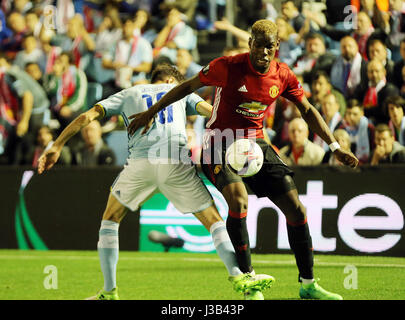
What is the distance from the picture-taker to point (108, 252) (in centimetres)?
635

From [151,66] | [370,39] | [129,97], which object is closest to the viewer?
[129,97]

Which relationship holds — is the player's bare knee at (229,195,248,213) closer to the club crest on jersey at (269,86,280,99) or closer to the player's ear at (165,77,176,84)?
the club crest on jersey at (269,86,280,99)

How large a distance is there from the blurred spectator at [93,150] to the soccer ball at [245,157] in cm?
566

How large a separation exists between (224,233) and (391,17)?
6431mm

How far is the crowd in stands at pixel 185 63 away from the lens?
1060 centimetres

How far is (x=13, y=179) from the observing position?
11.7 meters

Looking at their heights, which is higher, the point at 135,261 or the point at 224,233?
the point at 224,233

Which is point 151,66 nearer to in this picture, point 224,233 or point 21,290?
point 21,290

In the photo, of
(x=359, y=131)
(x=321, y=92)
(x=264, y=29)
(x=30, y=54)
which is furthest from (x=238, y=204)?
(x=30, y=54)

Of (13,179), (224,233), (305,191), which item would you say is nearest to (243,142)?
(224,233)

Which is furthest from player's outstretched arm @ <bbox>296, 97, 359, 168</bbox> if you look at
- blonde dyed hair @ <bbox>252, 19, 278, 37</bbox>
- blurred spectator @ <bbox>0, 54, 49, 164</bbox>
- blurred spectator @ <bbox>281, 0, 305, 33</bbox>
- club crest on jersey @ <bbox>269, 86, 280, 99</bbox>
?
blurred spectator @ <bbox>0, 54, 49, 164</bbox>

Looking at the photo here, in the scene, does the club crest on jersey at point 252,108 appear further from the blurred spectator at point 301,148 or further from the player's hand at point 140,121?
the blurred spectator at point 301,148

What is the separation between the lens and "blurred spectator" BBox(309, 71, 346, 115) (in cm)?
1088

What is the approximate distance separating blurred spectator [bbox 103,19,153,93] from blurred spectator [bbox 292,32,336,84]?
2857 mm
